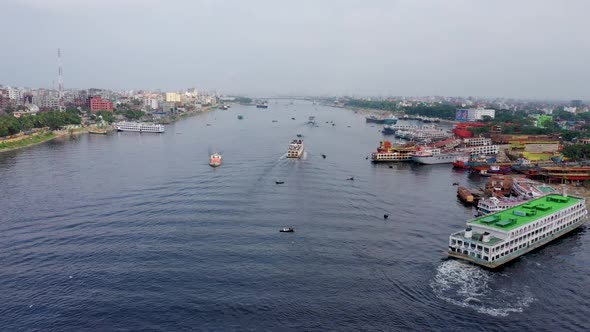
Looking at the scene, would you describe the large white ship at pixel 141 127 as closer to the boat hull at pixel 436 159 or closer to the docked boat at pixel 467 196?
the boat hull at pixel 436 159

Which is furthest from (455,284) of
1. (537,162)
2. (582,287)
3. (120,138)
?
(120,138)

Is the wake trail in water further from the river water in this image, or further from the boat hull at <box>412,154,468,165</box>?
the boat hull at <box>412,154,468,165</box>

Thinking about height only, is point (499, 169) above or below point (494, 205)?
above

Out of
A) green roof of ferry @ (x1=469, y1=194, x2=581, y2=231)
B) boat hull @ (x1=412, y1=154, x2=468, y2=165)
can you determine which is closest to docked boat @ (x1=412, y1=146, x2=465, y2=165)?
boat hull @ (x1=412, y1=154, x2=468, y2=165)

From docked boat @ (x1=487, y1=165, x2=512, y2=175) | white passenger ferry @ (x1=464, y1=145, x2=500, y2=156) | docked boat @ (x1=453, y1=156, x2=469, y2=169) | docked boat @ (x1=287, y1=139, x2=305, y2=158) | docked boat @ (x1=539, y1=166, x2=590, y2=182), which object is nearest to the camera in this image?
docked boat @ (x1=539, y1=166, x2=590, y2=182)

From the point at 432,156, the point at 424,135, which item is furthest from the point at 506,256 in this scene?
the point at 424,135

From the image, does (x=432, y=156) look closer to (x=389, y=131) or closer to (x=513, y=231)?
(x=513, y=231)
